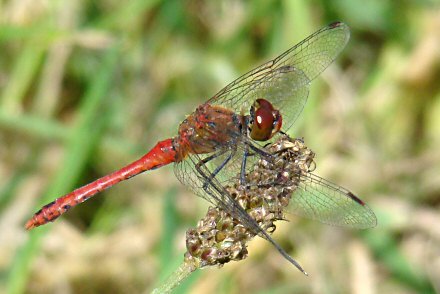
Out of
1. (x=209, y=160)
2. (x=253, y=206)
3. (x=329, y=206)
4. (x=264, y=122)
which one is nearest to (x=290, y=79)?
(x=264, y=122)

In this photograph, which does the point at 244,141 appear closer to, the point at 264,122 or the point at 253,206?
the point at 264,122

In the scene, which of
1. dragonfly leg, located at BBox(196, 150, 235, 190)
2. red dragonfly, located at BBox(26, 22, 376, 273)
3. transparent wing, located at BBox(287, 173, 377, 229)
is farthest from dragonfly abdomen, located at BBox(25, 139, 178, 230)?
transparent wing, located at BBox(287, 173, 377, 229)

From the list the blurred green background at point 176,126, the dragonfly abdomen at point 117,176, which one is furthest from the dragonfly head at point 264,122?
the blurred green background at point 176,126

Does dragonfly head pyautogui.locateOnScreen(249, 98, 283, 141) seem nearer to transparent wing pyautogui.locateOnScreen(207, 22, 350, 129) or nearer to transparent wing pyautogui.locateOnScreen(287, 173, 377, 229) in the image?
transparent wing pyautogui.locateOnScreen(207, 22, 350, 129)

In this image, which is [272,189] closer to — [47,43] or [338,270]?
[338,270]

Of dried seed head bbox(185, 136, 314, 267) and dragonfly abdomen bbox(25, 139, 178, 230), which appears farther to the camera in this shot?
dragonfly abdomen bbox(25, 139, 178, 230)

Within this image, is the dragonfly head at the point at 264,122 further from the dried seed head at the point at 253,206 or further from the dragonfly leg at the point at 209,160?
the dried seed head at the point at 253,206
